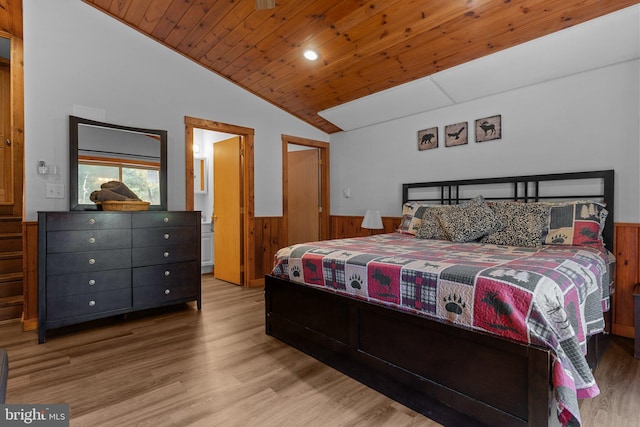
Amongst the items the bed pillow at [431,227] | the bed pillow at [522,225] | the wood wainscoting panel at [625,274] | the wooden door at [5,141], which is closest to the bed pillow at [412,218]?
the bed pillow at [431,227]

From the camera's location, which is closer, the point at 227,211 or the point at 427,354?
the point at 427,354

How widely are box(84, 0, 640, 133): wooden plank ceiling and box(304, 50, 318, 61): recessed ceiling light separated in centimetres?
6

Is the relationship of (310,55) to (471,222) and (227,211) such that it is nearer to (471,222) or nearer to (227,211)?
(471,222)

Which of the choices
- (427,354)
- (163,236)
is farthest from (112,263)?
(427,354)

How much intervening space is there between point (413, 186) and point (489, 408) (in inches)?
117

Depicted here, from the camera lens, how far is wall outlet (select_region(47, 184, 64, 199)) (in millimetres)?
2994

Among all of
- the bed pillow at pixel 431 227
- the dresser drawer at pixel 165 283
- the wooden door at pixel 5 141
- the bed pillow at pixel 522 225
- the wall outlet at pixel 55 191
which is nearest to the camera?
the bed pillow at pixel 522 225

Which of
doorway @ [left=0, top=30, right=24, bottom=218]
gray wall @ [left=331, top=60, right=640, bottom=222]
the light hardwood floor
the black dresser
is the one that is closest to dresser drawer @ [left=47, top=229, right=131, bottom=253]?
the black dresser

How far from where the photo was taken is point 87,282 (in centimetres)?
283

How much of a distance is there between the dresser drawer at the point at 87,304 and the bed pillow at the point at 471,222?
3007 millimetres

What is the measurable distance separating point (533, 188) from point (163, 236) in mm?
3640

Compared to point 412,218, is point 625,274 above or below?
below

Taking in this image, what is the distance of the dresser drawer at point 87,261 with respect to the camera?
2686 millimetres

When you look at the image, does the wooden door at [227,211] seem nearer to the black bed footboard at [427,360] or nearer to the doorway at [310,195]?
the doorway at [310,195]
